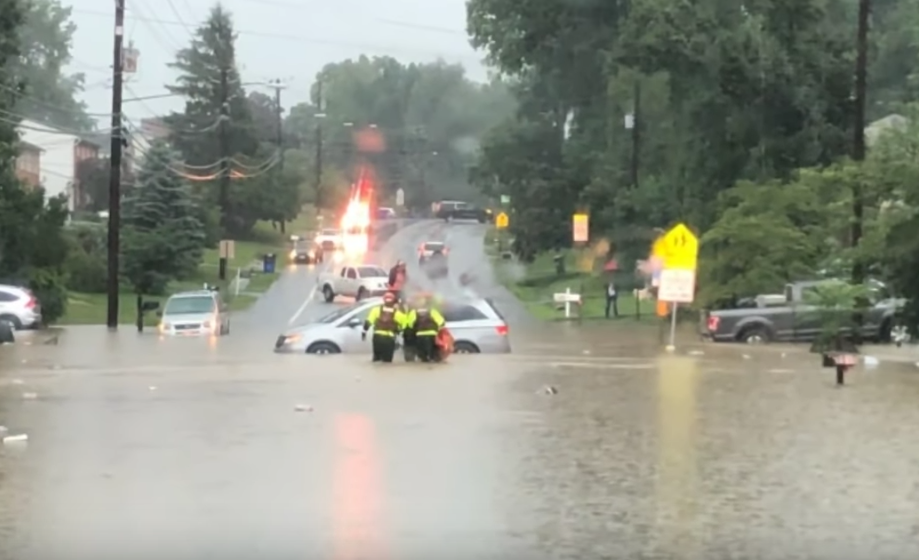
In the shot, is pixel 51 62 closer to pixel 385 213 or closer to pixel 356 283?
pixel 385 213

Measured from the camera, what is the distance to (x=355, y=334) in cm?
3203

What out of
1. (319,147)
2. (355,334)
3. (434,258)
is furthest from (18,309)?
(319,147)

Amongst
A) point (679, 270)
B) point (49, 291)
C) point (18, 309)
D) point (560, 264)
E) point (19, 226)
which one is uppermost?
point (19, 226)

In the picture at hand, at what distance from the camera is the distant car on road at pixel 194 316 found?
4250cm

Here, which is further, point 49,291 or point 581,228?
point 581,228

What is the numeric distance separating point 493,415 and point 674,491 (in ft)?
20.6

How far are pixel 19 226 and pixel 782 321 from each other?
23787 millimetres

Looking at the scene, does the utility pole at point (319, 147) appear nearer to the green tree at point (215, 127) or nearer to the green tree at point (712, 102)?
the green tree at point (215, 127)

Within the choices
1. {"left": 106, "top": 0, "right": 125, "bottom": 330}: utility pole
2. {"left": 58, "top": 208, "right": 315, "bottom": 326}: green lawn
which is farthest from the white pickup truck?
{"left": 106, "top": 0, "right": 125, "bottom": 330}: utility pole

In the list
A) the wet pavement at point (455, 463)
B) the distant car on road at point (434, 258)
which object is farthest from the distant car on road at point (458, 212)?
the wet pavement at point (455, 463)

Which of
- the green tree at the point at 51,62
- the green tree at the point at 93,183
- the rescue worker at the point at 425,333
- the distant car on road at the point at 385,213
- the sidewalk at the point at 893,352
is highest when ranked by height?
the green tree at the point at 51,62

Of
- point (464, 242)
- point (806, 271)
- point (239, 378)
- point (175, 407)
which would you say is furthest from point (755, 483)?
point (464, 242)

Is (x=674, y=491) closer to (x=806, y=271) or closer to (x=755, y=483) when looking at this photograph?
(x=755, y=483)

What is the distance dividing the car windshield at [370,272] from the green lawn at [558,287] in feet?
18.1
